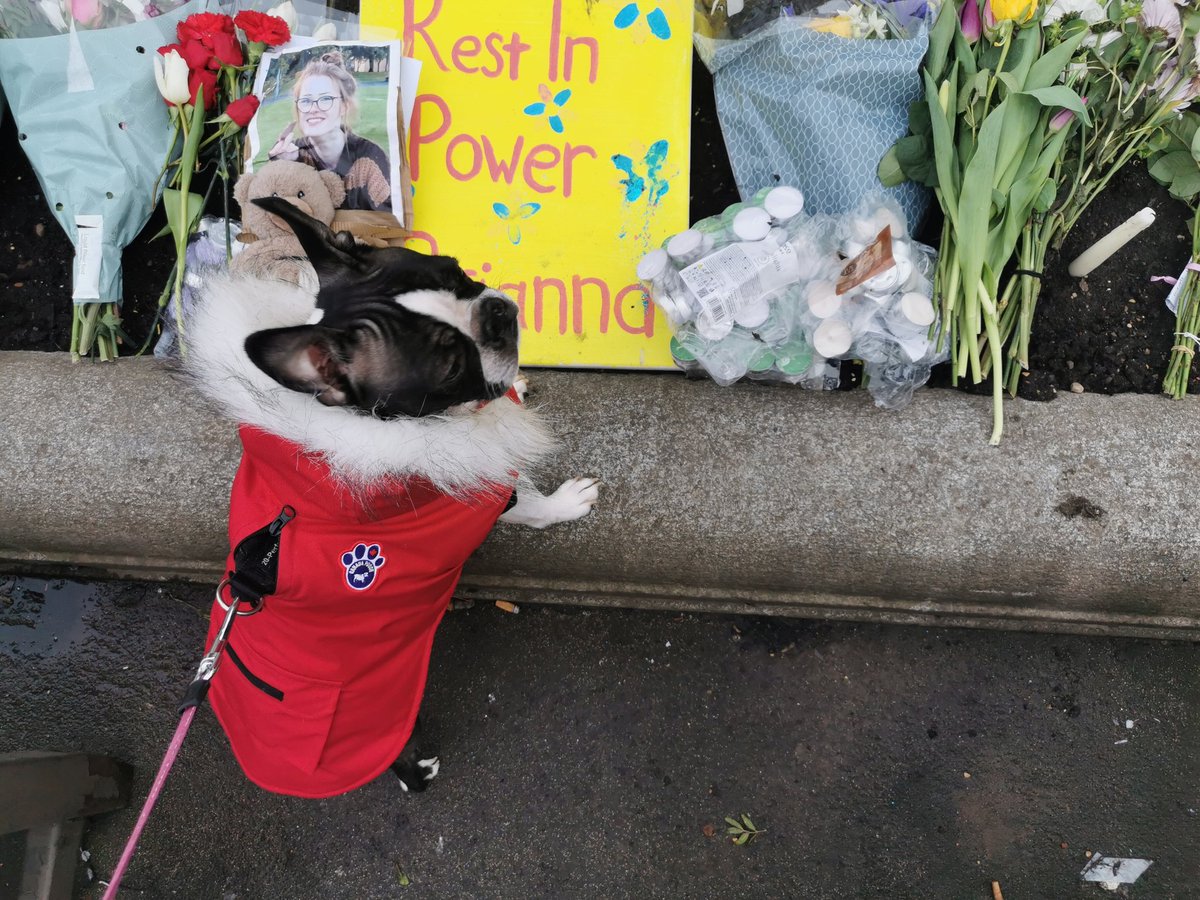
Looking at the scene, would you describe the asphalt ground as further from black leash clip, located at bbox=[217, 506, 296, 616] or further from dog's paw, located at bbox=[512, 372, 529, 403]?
black leash clip, located at bbox=[217, 506, 296, 616]

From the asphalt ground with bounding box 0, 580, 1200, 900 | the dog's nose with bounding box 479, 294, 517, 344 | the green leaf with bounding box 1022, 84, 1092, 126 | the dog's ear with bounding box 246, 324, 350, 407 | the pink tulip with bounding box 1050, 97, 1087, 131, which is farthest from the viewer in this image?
the asphalt ground with bounding box 0, 580, 1200, 900

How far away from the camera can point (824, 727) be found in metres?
2.37

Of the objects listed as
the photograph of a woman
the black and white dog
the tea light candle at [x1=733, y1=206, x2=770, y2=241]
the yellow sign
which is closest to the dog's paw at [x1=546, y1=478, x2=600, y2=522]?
the black and white dog

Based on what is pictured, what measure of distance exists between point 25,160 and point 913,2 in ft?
9.94

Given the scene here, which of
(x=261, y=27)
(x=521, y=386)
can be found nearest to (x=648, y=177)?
(x=521, y=386)

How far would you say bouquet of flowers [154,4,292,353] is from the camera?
7.58 feet

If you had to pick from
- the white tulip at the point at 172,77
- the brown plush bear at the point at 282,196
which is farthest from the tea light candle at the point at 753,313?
the white tulip at the point at 172,77

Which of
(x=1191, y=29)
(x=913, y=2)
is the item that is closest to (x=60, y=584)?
(x=913, y=2)

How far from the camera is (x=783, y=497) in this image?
7.00ft

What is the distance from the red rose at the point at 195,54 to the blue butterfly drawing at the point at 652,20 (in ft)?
4.26

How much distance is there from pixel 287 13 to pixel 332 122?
18.4 inches

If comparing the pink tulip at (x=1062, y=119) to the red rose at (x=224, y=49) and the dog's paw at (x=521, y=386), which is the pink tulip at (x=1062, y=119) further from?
the red rose at (x=224, y=49)

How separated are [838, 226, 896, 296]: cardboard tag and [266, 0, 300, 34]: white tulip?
1942 mm

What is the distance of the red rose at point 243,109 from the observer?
7.64 feet
